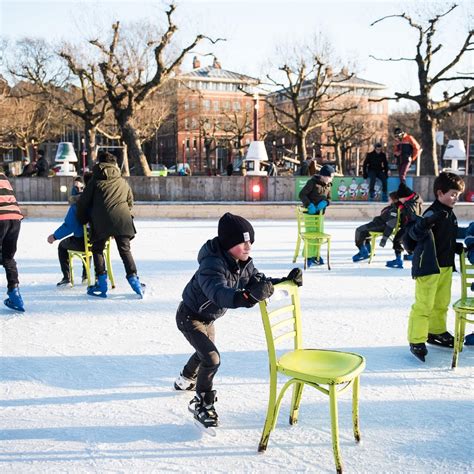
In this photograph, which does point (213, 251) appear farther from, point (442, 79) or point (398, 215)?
point (442, 79)

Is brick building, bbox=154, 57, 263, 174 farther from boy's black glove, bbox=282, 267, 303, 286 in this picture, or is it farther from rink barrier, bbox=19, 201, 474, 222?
boy's black glove, bbox=282, 267, 303, 286

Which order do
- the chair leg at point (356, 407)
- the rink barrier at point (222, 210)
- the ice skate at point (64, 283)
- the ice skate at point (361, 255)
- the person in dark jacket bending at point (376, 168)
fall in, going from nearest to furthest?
the chair leg at point (356, 407) < the ice skate at point (64, 283) < the ice skate at point (361, 255) < the rink barrier at point (222, 210) < the person in dark jacket bending at point (376, 168)

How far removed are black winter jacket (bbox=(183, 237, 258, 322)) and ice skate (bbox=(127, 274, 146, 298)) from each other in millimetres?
3122

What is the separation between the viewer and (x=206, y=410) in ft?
10.7

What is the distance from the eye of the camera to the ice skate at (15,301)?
5859mm

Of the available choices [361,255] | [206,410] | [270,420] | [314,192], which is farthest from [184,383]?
[361,255]

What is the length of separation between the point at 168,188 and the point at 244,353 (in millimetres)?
14125

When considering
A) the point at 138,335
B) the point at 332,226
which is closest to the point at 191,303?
the point at 138,335

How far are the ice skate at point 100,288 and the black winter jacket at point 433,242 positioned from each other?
3545 mm

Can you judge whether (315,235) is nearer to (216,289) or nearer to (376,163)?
(216,289)

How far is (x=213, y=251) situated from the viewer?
3.06 metres

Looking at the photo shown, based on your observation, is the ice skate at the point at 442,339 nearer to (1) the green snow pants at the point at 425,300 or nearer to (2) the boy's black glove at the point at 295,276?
(1) the green snow pants at the point at 425,300

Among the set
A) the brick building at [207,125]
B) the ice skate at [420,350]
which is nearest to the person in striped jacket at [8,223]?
the ice skate at [420,350]

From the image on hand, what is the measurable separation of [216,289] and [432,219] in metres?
2.01
